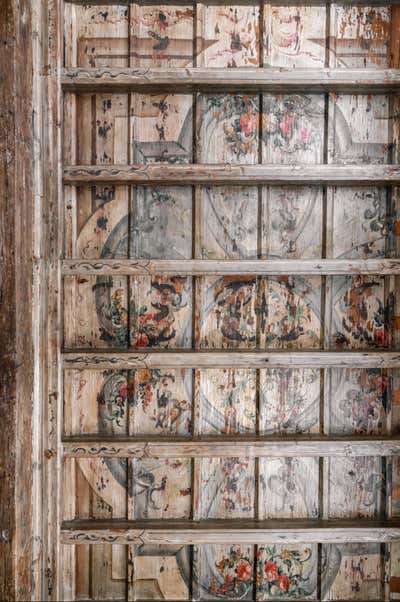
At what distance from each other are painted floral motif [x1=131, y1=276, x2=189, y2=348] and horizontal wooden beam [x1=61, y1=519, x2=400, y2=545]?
34.4 inches

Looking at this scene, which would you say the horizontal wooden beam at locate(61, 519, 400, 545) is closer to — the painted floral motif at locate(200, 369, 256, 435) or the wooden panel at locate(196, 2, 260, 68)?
the painted floral motif at locate(200, 369, 256, 435)

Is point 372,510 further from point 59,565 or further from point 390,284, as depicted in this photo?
point 59,565

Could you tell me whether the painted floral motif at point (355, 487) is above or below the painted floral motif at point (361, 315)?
below

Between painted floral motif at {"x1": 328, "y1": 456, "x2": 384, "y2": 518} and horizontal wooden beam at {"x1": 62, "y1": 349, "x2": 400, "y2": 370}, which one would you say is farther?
painted floral motif at {"x1": 328, "y1": 456, "x2": 384, "y2": 518}

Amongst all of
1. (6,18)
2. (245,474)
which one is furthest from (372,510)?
(6,18)

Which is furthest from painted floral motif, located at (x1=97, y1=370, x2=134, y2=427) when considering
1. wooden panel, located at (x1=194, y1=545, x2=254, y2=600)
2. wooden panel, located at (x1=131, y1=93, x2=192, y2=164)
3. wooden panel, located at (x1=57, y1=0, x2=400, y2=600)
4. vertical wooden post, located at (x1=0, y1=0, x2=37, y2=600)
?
wooden panel, located at (x1=131, y1=93, x2=192, y2=164)

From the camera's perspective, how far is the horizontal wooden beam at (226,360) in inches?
82.0

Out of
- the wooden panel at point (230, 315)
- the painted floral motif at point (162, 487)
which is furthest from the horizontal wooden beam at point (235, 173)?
the painted floral motif at point (162, 487)

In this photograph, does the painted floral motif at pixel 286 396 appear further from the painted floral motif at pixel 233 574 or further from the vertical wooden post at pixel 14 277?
the vertical wooden post at pixel 14 277

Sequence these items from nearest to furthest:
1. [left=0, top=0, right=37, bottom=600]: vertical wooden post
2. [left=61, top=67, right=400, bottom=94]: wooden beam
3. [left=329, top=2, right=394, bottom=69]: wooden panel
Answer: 1. [left=0, top=0, right=37, bottom=600]: vertical wooden post
2. [left=61, top=67, right=400, bottom=94]: wooden beam
3. [left=329, top=2, right=394, bottom=69]: wooden panel

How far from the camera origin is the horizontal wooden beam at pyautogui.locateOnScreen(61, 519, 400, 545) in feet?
6.86

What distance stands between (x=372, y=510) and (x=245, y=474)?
663mm

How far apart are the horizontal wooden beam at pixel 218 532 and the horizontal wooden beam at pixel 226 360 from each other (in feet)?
2.52

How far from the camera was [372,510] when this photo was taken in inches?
86.9
